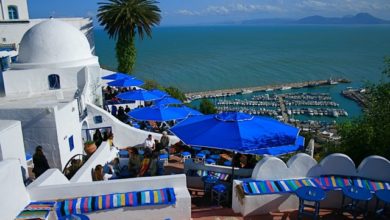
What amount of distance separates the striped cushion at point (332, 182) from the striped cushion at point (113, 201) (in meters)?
3.68

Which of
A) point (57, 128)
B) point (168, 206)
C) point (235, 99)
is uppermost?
point (57, 128)

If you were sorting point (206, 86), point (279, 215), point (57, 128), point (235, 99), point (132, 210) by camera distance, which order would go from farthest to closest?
1. point (206, 86)
2. point (235, 99)
3. point (57, 128)
4. point (279, 215)
5. point (132, 210)

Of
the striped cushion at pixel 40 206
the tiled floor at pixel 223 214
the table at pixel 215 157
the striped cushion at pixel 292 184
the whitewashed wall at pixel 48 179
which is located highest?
the whitewashed wall at pixel 48 179

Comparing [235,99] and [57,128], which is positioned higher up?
[57,128]

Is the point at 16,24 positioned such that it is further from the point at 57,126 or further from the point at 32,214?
the point at 32,214

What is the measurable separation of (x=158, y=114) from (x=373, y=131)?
8309mm

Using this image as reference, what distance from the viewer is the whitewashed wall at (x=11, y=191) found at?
5879 mm

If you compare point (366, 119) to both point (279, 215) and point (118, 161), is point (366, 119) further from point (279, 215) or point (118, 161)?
point (118, 161)

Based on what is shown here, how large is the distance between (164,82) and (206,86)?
12.2 meters

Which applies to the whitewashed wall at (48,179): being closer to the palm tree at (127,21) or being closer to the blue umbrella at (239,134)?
the blue umbrella at (239,134)

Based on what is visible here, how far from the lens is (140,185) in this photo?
747cm

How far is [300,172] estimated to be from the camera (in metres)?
8.20

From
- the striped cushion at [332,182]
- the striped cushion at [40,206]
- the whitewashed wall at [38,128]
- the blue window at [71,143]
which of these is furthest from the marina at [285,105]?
the striped cushion at [40,206]

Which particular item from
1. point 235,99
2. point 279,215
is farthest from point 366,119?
point 235,99
